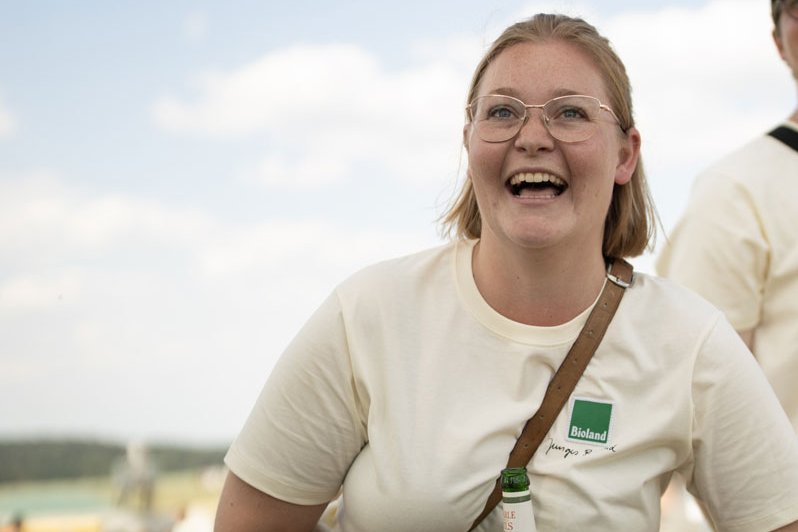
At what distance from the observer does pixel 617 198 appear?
2434 mm

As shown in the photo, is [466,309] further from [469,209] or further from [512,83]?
[512,83]

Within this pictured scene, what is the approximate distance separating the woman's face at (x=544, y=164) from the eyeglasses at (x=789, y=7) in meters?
0.97

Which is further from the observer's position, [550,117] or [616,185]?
[616,185]

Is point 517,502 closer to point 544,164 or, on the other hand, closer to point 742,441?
point 742,441

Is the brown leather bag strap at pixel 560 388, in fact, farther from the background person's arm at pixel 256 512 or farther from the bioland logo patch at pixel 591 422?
the background person's arm at pixel 256 512

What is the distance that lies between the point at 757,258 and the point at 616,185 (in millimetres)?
617

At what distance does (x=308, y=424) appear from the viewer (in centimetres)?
219

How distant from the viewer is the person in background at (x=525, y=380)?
210cm

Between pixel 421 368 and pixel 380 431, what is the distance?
0.16 meters

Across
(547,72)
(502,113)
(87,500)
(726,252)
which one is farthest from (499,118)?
(87,500)

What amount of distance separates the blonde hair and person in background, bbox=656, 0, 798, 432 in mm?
429

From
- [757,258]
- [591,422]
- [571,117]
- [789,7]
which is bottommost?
[591,422]

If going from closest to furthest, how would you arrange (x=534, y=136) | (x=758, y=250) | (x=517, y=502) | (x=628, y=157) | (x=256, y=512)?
(x=517, y=502), (x=534, y=136), (x=256, y=512), (x=628, y=157), (x=758, y=250)
